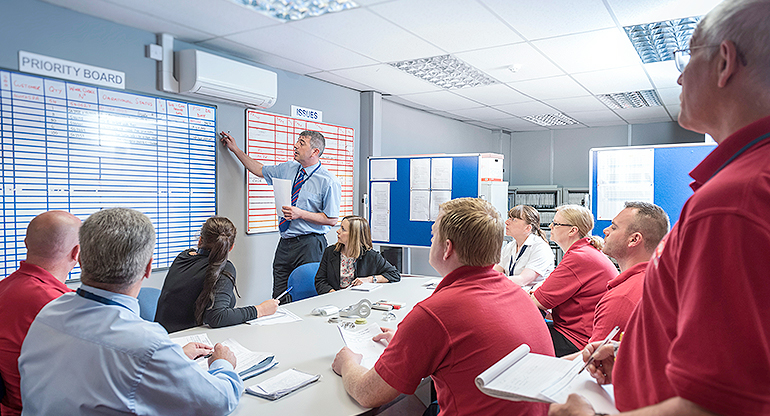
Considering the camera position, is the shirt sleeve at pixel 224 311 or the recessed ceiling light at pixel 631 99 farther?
the recessed ceiling light at pixel 631 99

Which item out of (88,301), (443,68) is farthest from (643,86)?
(88,301)

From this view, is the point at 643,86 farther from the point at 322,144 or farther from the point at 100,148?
the point at 100,148

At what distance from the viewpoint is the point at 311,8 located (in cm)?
297

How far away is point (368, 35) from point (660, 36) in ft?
6.95

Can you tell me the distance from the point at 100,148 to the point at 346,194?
2.62 meters

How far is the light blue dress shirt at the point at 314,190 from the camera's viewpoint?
404 centimetres

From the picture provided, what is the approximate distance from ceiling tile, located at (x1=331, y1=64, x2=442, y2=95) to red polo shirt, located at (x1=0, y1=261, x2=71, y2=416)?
10.6 ft

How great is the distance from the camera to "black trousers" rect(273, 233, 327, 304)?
3.90m

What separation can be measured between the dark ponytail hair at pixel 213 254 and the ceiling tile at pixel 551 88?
352 centimetres

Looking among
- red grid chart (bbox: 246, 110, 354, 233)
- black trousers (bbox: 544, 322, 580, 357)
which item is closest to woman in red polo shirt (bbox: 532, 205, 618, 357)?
black trousers (bbox: 544, 322, 580, 357)

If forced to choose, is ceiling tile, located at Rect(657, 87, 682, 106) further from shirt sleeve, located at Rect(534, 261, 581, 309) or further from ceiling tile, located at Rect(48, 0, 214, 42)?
ceiling tile, located at Rect(48, 0, 214, 42)

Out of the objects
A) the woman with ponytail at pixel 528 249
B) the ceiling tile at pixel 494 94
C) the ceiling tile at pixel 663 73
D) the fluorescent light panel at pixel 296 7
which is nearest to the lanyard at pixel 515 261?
the woman with ponytail at pixel 528 249

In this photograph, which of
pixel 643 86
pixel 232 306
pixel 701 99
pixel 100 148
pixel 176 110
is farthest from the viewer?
pixel 643 86

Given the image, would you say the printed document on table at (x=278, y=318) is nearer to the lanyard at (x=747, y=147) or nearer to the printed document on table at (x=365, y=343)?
the printed document on table at (x=365, y=343)
